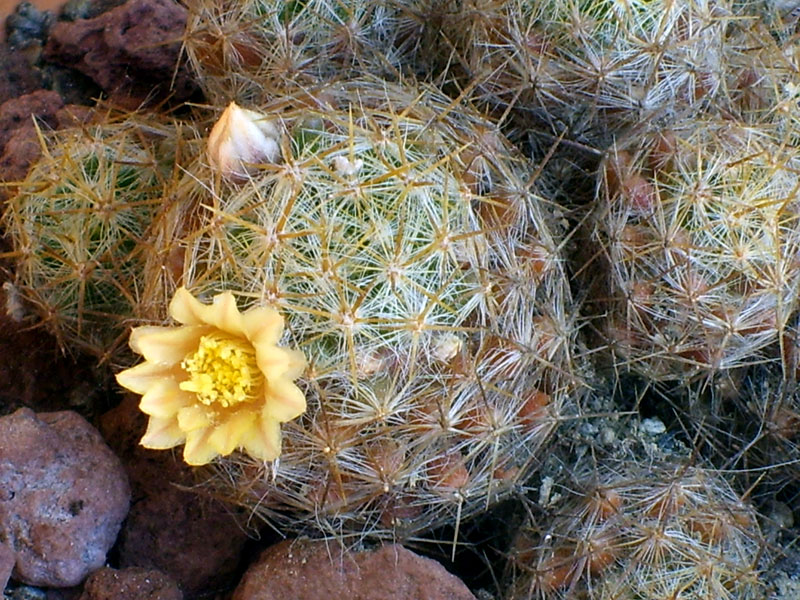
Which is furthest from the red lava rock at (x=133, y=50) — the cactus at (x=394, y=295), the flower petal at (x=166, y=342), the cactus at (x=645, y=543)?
the cactus at (x=645, y=543)

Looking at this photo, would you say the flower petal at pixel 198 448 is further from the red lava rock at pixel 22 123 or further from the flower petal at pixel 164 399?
the red lava rock at pixel 22 123

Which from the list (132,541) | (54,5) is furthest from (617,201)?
(54,5)

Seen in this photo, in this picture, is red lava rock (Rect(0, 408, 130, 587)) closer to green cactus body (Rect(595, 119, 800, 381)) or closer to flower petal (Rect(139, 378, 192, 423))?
flower petal (Rect(139, 378, 192, 423))

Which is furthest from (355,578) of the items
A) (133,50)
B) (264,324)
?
(133,50)

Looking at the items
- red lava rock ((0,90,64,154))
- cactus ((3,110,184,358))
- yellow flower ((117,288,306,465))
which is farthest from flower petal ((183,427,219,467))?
red lava rock ((0,90,64,154))

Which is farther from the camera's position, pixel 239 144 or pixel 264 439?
pixel 239 144

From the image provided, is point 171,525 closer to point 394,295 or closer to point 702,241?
point 394,295
